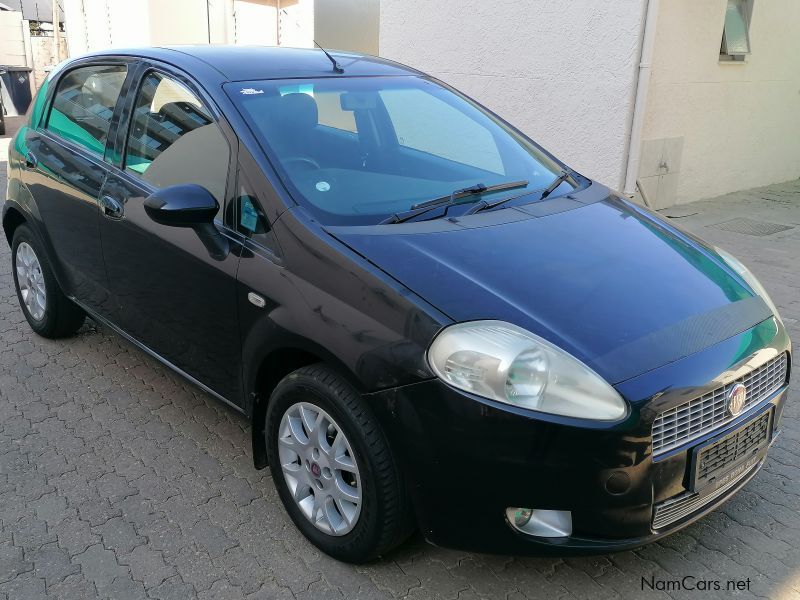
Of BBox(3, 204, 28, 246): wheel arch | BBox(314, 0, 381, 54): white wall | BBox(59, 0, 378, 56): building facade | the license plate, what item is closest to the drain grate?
the license plate

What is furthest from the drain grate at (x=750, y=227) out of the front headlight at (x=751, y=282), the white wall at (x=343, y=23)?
the white wall at (x=343, y=23)

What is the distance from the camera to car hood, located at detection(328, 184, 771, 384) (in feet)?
7.79

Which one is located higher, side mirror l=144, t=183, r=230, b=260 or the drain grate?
side mirror l=144, t=183, r=230, b=260

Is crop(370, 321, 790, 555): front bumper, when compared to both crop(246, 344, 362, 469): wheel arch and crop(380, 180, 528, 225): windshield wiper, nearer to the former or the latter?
crop(246, 344, 362, 469): wheel arch

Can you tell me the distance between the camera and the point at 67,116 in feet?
13.8

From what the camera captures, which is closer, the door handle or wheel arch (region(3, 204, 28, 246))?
the door handle

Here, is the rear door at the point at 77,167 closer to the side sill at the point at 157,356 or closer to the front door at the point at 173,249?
the side sill at the point at 157,356

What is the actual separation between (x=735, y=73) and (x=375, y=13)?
7.17m

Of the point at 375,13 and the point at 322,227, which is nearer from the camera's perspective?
the point at 322,227

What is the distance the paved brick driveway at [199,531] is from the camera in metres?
2.65

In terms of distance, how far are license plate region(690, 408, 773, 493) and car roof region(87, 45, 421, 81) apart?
225cm

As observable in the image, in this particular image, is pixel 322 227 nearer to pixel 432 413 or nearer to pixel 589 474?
pixel 432 413

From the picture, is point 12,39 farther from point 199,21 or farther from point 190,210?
point 190,210

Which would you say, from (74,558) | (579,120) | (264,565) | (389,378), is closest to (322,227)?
(389,378)
